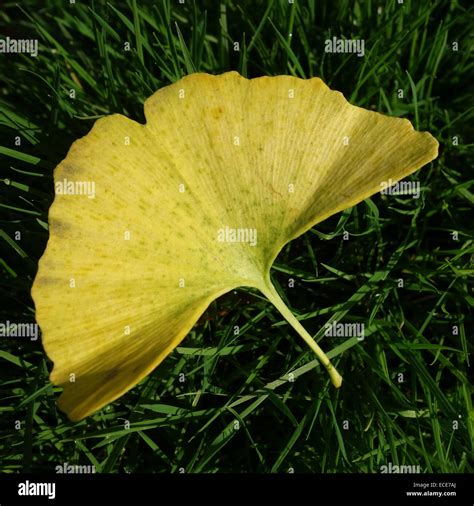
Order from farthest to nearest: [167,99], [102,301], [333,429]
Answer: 1. [333,429]
2. [167,99]
3. [102,301]

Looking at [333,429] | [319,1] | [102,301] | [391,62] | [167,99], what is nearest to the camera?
[102,301]

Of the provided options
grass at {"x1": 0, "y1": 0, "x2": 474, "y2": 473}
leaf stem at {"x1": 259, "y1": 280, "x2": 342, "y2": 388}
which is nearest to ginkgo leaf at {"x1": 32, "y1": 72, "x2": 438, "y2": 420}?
leaf stem at {"x1": 259, "y1": 280, "x2": 342, "y2": 388}

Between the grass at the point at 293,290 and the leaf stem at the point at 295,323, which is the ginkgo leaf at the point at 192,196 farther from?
the grass at the point at 293,290

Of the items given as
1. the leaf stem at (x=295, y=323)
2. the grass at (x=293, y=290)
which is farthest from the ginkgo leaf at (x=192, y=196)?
the grass at (x=293, y=290)

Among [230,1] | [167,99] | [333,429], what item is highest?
[230,1]

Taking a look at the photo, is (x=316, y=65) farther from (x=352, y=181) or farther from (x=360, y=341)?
(x=360, y=341)

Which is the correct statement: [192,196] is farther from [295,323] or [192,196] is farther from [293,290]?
[293,290]

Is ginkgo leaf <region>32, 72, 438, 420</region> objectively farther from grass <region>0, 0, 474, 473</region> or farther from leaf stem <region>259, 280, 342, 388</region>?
grass <region>0, 0, 474, 473</region>

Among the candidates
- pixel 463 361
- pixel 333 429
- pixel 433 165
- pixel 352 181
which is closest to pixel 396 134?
pixel 352 181
